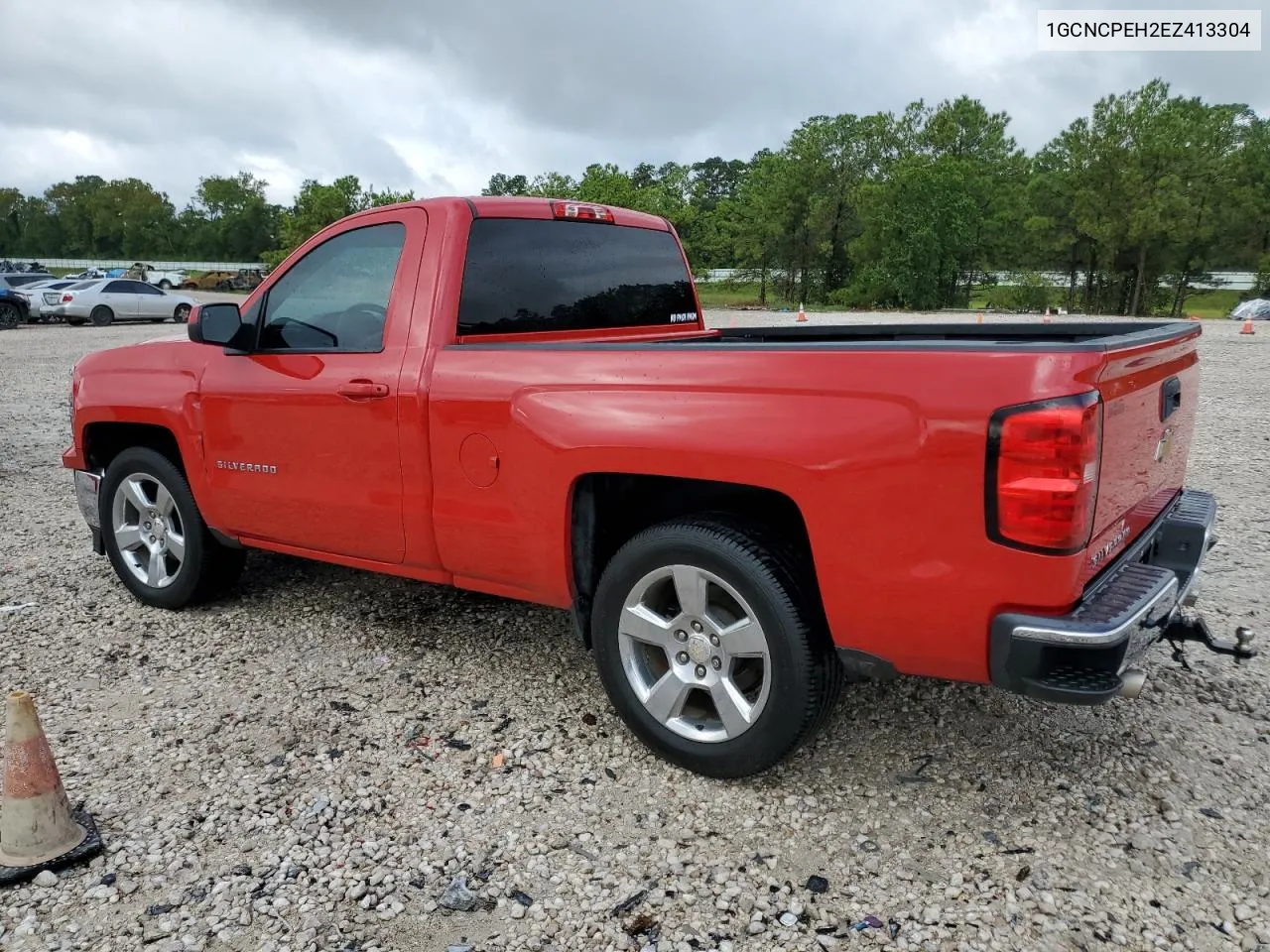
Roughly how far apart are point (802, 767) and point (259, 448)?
261 cm

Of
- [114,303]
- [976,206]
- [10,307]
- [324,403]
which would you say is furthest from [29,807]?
[976,206]

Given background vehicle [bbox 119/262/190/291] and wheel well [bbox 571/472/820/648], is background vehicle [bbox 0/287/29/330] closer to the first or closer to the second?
background vehicle [bbox 119/262/190/291]

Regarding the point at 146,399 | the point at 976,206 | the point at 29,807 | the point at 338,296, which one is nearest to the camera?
the point at 29,807

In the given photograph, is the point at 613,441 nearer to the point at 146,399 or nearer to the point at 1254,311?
the point at 146,399

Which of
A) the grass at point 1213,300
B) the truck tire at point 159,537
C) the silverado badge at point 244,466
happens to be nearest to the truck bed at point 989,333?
the silverado badge at point 244,466

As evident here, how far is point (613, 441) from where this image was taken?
290 centimetres

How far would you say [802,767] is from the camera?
3090 mm

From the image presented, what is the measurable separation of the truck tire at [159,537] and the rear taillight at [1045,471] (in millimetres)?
3648

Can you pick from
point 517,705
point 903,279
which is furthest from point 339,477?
point 903,279

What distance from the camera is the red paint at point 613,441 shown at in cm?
233

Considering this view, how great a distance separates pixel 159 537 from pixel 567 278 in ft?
8.22

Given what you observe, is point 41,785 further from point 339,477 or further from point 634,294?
point 634,294

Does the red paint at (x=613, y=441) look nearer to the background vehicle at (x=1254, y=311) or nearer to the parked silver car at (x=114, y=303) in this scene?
the parked silver car at (x=114, y=303)

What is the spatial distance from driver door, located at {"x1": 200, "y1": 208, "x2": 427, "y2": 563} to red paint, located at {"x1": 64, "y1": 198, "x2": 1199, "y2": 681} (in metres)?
0.01
